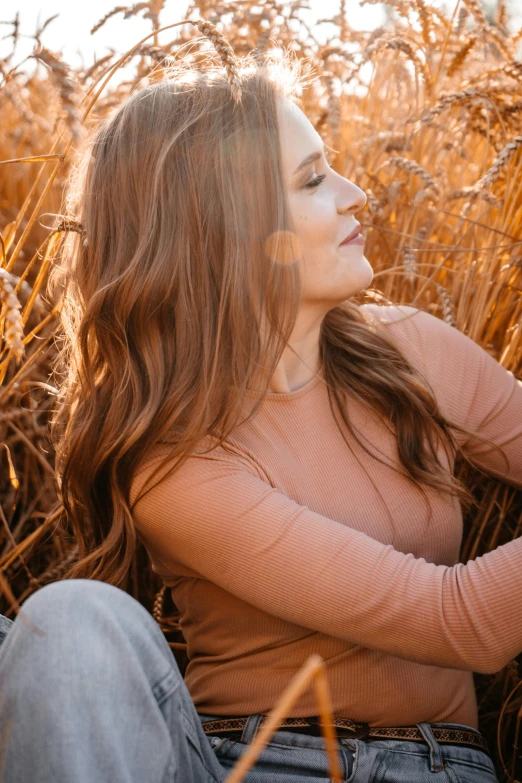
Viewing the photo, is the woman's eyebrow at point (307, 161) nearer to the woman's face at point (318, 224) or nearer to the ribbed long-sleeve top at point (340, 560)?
the woman's face at point (318, 224)

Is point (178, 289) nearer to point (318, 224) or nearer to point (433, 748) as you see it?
point (318, 224)

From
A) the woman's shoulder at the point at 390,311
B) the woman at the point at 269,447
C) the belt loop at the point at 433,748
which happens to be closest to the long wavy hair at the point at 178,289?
the woman at the point at 269,447

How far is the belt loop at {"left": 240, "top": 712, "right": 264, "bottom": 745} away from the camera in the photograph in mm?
1081

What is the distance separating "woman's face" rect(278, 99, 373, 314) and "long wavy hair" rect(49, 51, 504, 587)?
2cm

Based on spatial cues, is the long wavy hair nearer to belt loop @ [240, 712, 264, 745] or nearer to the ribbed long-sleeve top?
the ribbed long-sleeve top

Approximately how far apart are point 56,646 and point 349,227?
73 cm

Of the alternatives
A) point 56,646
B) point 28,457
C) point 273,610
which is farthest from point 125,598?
point 28,457

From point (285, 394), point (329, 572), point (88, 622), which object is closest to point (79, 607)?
point (88, 622)

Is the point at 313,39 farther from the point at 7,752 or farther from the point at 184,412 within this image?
the point at 7,752

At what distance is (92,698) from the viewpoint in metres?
0.82

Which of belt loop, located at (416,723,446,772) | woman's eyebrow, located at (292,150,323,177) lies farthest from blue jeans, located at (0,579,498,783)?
woman's eyebrow, located at (292,150,323,177)

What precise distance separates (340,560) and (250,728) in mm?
300

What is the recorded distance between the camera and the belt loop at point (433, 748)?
1.03 m

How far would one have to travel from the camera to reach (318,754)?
1.04m
